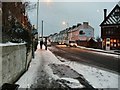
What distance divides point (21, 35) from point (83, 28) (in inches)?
4675

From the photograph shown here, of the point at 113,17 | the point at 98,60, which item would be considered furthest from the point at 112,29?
the point at 98,60

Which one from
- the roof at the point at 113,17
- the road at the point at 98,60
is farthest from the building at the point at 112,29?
the road at the point at 98,60

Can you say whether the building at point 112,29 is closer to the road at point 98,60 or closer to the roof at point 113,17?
the roof at point 113,17

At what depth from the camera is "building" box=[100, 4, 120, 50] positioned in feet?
216

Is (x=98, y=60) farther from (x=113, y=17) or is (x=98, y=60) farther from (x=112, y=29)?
(x=113, y=17)

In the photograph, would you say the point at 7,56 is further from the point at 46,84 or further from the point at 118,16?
the point at 118,16

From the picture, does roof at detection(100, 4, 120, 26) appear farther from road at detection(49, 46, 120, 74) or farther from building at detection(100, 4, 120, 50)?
road at detection(49, 46, 120, 74)

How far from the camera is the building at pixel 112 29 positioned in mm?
65688

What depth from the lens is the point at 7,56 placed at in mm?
9711

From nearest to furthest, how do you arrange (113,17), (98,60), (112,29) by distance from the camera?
(98,60), (112,29), (113,17)

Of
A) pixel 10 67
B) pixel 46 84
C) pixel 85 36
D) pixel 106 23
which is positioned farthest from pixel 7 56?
pixel 85 36

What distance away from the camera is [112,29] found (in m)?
68.7

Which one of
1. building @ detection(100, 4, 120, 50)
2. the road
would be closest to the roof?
building @ detection(100, 4, 120, 50)

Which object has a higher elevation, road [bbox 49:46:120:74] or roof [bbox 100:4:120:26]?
roof [bbox 100:4:120:26]
